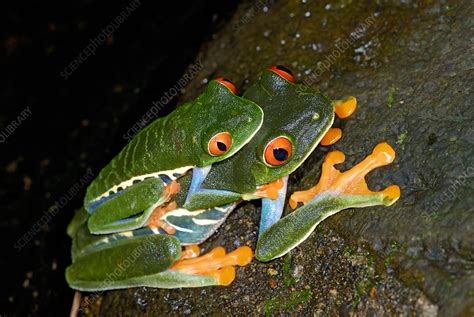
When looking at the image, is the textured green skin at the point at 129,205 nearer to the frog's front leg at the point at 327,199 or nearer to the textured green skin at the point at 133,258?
the textured green skin at the point at 133,258

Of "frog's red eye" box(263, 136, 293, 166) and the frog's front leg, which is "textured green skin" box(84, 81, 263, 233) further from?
the frog's front leg

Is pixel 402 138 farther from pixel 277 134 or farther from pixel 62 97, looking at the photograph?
pixel 62 97

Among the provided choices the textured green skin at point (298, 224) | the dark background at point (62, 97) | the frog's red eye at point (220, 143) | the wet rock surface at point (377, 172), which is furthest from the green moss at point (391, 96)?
the dark background at point (62, 97)

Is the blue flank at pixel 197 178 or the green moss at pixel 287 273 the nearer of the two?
the green moss at pixel 287 273

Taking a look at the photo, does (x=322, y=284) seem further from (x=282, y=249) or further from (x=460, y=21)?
(x=460, y=21)

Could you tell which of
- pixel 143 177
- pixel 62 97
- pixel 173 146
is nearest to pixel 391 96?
pixel 173 146

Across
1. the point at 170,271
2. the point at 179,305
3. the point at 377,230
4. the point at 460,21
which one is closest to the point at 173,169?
the point at 170,271

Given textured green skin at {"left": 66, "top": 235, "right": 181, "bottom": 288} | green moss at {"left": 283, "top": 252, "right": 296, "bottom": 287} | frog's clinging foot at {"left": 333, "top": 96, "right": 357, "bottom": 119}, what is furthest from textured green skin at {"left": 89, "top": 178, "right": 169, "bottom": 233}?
frog's clinging foot at {"left": 333, "top": 96, "right": 357, "bottom": 119}
